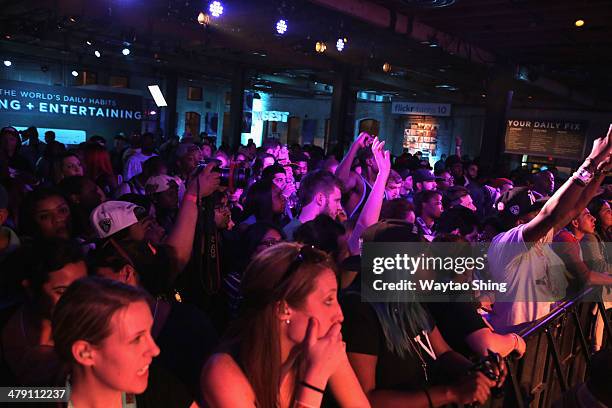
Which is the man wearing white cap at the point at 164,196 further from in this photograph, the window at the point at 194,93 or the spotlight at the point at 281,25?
the window at the point at 194,93

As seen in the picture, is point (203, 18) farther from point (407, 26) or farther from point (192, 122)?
point (192, 122)

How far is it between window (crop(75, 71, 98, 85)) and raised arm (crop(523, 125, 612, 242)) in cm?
2093

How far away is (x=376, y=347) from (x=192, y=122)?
23627 mm

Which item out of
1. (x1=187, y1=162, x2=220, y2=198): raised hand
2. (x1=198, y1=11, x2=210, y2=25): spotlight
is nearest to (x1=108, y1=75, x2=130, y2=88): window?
(x1=198, y1=11, x2=210, y2=25): spotlight

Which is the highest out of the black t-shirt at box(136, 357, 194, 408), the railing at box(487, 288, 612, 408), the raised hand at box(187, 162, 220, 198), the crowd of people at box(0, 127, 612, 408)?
the raised hand at box(187, 162, 220, 198)

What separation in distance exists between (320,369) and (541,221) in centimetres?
190

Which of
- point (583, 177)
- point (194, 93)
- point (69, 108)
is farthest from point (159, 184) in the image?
point (194, 93)

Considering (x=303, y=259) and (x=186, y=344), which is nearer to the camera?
(x=303, y=259)

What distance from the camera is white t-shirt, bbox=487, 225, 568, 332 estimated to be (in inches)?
112

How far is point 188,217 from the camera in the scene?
2.57 meters

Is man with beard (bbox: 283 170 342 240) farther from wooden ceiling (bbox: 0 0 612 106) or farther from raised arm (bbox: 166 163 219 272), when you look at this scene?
wooden ceiling (bbox: 0 0 612 106)

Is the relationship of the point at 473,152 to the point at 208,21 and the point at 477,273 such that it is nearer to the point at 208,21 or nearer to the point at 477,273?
the point at 208,21

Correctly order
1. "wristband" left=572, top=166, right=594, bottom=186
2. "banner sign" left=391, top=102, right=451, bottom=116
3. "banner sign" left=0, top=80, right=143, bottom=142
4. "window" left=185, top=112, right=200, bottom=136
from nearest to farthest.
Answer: "wristband" left=572, top=166, right=594, bottom=186
"banner sign" left=0, top=80, right=143, bottom=142
"banner sign" left=391, top=102, right=451, bottom=116
"window" left=185, top=112, right=200, bottom=136

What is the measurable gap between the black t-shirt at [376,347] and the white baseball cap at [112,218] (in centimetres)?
→ 124
